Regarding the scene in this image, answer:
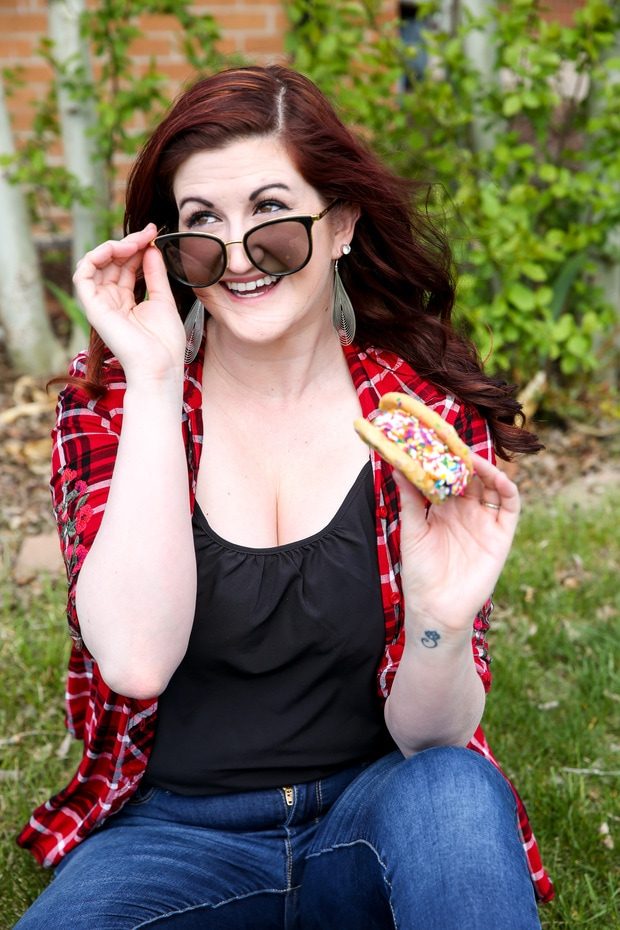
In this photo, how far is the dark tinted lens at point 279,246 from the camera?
183 cm

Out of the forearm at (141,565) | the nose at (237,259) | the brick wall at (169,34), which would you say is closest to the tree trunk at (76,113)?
the brick wall at (169,34)

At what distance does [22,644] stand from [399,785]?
1.61 meters

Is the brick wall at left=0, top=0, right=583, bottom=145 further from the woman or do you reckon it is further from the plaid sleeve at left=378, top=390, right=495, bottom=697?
the plaid sleeve at left=378, top=390, right=495, bottom=697

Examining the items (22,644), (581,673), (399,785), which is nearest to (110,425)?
(399,785)

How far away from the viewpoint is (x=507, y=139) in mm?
4016

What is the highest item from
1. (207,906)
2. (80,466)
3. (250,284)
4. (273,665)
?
(250,284)

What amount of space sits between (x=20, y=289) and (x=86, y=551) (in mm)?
2909

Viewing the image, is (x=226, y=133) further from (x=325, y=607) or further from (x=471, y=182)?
(x=471, y=182)

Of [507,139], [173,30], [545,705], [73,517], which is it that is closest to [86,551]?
[73,517]

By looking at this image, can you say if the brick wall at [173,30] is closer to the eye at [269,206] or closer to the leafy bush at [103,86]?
the leafy bush at [103,86]

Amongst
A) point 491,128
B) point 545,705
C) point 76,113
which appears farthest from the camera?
point 76,113

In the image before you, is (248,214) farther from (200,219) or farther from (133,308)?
(133,308)

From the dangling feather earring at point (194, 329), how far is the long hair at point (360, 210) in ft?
0.15

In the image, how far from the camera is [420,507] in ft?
5.37
